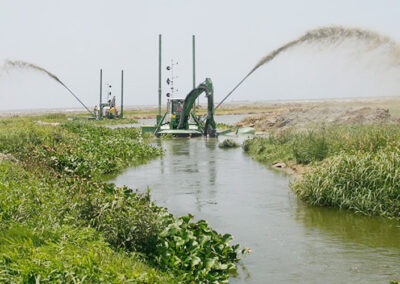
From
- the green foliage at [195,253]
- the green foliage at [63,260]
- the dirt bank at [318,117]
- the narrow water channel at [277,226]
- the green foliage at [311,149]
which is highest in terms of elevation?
the dirt bank at [318,117]

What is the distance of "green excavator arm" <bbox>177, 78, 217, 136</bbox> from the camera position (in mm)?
29844

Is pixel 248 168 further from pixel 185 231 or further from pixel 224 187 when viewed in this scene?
pixel 185 231

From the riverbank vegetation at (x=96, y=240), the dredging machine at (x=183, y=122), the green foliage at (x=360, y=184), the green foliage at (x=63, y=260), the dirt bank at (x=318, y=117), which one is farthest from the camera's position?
the dirt bank at (x=318, y=117)

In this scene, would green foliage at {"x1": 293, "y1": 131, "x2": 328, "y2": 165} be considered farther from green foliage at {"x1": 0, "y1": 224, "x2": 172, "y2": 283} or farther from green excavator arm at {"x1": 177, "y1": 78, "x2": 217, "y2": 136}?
green excavator arm at {"x1": 177, "y1": 78, "x2": 217, "y2": 136}

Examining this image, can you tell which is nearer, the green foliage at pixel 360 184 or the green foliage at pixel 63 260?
the green foliage at pixel 63 260

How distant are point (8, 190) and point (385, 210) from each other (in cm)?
706

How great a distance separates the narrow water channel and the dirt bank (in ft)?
62.4

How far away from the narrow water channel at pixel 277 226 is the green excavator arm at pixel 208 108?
12.0 metres

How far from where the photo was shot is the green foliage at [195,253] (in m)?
7.02

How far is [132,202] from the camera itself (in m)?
8.69

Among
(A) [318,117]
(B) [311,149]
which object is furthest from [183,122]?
(B) [311,149]

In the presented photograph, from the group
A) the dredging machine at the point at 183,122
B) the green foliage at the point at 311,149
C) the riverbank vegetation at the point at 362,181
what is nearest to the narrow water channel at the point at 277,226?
the riverbank vegetation at the point at 362,181

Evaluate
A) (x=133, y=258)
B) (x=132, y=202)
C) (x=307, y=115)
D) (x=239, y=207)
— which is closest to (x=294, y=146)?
(x=239, y=207)

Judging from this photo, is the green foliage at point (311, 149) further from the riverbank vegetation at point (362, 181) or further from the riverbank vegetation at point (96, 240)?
the riverbank vegetation at point (96, 240)
